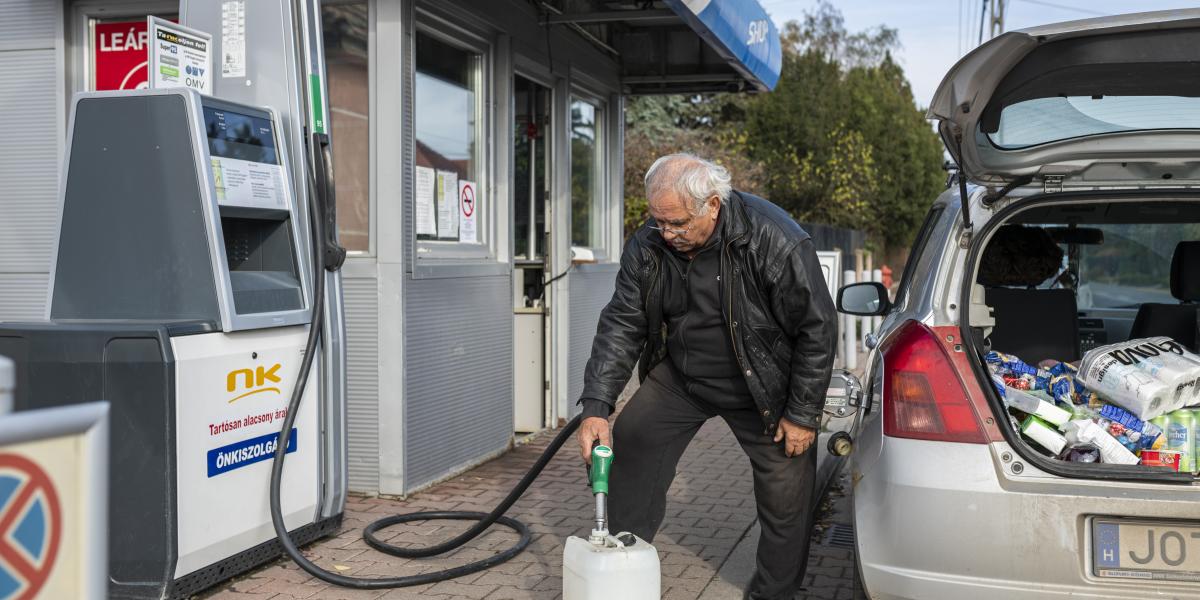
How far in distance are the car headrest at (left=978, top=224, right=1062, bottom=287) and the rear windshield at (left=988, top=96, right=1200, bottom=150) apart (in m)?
1.96

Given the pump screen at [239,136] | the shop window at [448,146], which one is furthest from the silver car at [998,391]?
the shop window at [448,146]

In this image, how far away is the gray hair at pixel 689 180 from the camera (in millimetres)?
3855

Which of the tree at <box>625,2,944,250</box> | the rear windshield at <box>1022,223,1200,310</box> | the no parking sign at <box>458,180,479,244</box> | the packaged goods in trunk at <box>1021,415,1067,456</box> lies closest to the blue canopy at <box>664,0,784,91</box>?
the no parking sign at <box>458,180,479,244</box>

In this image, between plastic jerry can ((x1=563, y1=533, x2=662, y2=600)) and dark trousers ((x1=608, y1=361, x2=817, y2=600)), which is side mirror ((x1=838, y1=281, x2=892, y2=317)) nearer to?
dark trousers ((x1=608, y1=361, x2=817, y2=600))

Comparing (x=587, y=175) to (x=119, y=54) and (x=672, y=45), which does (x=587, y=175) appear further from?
(x=119, y=54)

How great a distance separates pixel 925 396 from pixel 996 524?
1.45 feet

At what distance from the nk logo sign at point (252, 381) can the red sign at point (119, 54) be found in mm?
3011

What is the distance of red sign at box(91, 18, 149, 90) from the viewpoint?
6.88m

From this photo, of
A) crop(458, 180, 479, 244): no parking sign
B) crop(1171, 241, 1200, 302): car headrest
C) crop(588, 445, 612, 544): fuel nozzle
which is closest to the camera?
crop(588, 445, 612, 544): fuel nozzle

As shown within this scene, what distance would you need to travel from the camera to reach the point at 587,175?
34.3ft

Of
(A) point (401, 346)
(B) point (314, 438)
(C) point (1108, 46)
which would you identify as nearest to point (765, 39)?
(A) point (401, 346)

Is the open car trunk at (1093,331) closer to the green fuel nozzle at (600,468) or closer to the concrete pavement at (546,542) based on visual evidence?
the green fuel nozzle at (600,468)

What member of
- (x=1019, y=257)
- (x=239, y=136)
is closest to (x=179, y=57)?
(x=239, y=136)

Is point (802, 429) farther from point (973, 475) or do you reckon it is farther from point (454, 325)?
point (454, 325)
